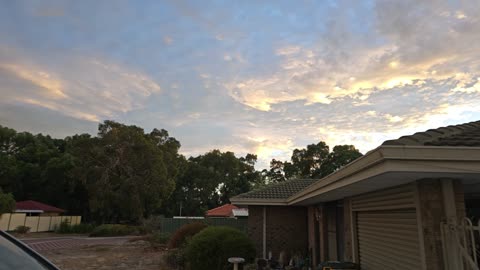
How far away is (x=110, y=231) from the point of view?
2914 cm

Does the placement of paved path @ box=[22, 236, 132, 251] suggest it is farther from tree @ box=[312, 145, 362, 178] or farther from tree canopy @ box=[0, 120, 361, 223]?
tree @ box=[312, 145, 362, 178]

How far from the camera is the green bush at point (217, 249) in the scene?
10.0m

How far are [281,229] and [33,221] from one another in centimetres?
2686

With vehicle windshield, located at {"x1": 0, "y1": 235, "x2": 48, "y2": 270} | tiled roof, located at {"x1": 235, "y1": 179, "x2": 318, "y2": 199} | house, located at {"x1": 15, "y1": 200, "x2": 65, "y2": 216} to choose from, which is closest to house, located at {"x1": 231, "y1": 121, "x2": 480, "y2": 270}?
vehicle windshield, located at {"x1": 0, "y1": 235, "x2": 48, "y2": 270}

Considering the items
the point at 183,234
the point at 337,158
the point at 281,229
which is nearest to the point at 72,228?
the point at 183,234

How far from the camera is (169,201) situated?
154 ft

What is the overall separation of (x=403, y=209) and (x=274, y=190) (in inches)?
375

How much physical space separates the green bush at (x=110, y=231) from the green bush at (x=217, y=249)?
69.5ft

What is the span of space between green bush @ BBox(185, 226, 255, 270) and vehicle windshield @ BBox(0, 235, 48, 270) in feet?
29.2

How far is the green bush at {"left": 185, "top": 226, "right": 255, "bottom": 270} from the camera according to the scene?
10008 millimetres

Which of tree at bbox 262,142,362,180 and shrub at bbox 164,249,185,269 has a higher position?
tree at bbox 262,142,362,180

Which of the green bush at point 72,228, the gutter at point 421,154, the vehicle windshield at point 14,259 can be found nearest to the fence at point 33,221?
the green bush at point 72,228

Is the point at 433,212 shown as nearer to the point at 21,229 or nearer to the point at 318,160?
the point at 21,229

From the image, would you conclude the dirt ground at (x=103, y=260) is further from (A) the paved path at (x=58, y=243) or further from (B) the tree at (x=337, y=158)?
(B) the tree at (x=337, y=158)
